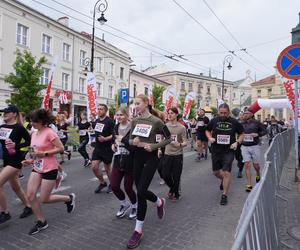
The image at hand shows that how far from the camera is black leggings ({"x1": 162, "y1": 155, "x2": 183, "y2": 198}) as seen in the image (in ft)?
19.0

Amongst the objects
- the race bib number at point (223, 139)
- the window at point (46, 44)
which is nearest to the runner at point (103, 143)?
the race bib number at point (223, 139)

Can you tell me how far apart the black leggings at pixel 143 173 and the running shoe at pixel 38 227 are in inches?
55.1

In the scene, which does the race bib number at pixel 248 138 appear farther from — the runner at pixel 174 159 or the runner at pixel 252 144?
the runner at pixel 174 159

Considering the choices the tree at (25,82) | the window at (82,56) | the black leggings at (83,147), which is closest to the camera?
the black leggings at (83,147)

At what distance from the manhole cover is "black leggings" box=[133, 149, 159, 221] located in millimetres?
2026

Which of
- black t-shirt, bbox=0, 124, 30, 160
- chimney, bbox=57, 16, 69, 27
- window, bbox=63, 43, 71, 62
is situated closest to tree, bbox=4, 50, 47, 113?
window, bbox=63, 43, 71, 62

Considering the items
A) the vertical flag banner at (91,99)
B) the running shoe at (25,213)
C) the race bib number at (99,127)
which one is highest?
the vertical flag banner at (91,99)

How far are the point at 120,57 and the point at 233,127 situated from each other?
38.0 meters

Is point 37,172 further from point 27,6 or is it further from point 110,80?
point 110,80

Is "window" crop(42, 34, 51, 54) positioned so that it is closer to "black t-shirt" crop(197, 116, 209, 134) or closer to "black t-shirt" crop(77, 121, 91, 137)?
"black t-shirt" crop(77, 121, 91, 137)

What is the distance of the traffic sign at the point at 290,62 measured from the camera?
6684 mm

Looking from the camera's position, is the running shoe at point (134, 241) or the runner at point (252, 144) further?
the runner at point (252, 144)

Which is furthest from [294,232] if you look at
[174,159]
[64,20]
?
[64,20]

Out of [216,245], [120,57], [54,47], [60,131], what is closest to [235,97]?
[120,57]
